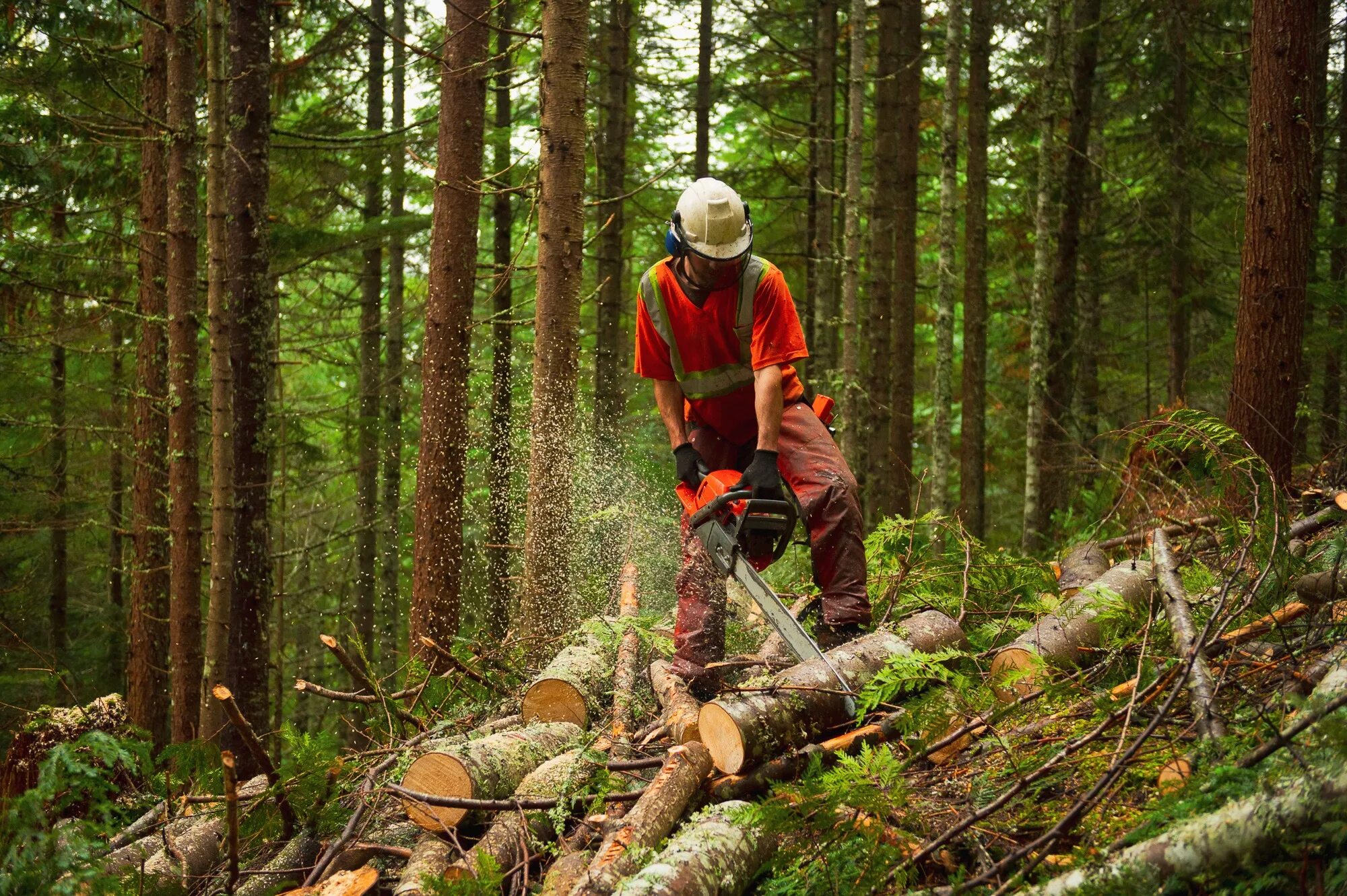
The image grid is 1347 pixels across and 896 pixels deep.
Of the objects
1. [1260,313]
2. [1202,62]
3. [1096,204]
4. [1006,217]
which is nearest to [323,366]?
[1006,217]

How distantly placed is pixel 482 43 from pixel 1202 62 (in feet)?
34.6

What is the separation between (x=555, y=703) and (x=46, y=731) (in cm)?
339

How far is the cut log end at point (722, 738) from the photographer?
11.0ft

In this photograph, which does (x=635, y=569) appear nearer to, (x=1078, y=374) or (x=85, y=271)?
(x=85, y=271)

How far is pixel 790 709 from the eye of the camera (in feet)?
11.7

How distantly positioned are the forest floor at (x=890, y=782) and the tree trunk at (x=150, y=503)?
6.82 meters

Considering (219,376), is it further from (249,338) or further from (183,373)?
(183,373)

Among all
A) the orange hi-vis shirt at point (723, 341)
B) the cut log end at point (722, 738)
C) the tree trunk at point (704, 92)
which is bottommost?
the cut log end at point (722, 738)

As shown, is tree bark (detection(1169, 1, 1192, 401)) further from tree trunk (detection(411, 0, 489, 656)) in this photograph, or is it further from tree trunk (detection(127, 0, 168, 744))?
tree trunk (detection(127, 0, 168, 744))

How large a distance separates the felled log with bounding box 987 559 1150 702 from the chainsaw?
636 mm

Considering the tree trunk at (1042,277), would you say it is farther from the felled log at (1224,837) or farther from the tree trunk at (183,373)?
the felled log at (1224,837)

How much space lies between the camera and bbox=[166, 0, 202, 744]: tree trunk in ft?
29.2

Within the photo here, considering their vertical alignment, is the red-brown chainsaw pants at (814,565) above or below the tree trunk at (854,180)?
below

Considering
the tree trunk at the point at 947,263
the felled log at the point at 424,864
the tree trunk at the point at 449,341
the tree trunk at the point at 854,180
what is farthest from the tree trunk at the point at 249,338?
the tree trunk at the point at 947,263
